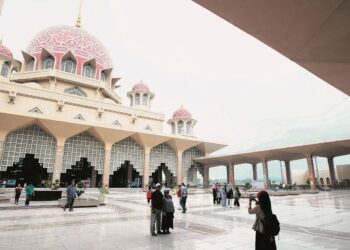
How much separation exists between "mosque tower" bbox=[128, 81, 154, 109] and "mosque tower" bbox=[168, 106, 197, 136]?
5.02m

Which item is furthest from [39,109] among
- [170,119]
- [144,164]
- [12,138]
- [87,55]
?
[170,119]

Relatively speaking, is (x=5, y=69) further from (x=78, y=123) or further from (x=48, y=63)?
(x=78, y=123)

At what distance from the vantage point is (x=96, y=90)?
31703 mm

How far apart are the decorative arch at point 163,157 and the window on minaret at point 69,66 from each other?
52.7 ft

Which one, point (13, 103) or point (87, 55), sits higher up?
point (87, 55)

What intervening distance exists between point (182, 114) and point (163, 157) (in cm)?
832

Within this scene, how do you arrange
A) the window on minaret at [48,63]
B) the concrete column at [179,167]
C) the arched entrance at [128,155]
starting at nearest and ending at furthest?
the arched entrance at [128,155] < the window on minaret at [48,63] < the concrete column at [179,167]

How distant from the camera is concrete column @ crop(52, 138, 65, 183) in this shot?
2341 centimetres

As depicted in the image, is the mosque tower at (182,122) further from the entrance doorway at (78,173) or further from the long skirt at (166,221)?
the long skirt at (166,221)

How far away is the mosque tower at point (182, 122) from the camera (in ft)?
121

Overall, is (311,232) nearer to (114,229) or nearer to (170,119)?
(114,229)

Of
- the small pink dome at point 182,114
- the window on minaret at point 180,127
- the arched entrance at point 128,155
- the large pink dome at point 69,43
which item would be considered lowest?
the arched entrance at point 128,155

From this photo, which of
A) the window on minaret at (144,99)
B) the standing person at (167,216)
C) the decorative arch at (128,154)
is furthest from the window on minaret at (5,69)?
the standing person at (167,216)

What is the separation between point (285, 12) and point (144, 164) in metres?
28.4
